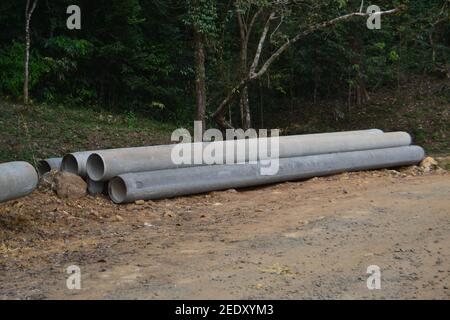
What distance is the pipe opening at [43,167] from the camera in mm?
11569

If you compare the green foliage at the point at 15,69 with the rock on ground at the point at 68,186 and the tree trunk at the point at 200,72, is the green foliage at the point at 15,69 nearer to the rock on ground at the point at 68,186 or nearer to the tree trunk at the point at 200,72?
the tree trunk at the point at 200,72

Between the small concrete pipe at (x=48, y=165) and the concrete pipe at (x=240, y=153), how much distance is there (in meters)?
0.98

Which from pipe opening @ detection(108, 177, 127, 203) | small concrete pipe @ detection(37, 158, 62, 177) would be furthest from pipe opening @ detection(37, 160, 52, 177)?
pipe opening @ detection(108, 177, 127, 203)

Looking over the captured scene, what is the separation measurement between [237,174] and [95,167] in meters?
2.56

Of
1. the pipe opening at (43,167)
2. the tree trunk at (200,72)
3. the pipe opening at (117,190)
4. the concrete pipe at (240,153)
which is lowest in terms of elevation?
the pipe opening at (117,190)

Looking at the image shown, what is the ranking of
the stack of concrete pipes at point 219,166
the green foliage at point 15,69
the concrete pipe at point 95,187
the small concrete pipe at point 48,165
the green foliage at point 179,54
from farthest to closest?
the green foliage at point 179,54 → the green foliage at point 15,69 → the small concrete pipe at point 48,165 → the concrete pipe at point 95,187 → the stack of concrete pipes at point 219,166

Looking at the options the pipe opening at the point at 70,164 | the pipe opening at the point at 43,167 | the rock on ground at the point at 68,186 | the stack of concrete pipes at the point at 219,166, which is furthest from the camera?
the pipe opening at the point at 43,167

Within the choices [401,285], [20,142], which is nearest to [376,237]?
[401,285]

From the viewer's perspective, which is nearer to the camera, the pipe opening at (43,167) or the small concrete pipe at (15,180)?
the small concrete pipe at (15,180)

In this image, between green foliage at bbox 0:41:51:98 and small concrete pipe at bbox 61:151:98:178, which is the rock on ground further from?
green foliage at bbox 0:41:51:98

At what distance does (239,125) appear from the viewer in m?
22.6

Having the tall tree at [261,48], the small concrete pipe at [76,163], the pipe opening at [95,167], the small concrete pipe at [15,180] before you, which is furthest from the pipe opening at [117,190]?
the tall tree at [261,48]

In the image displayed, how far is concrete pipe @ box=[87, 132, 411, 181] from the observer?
10586 mm
